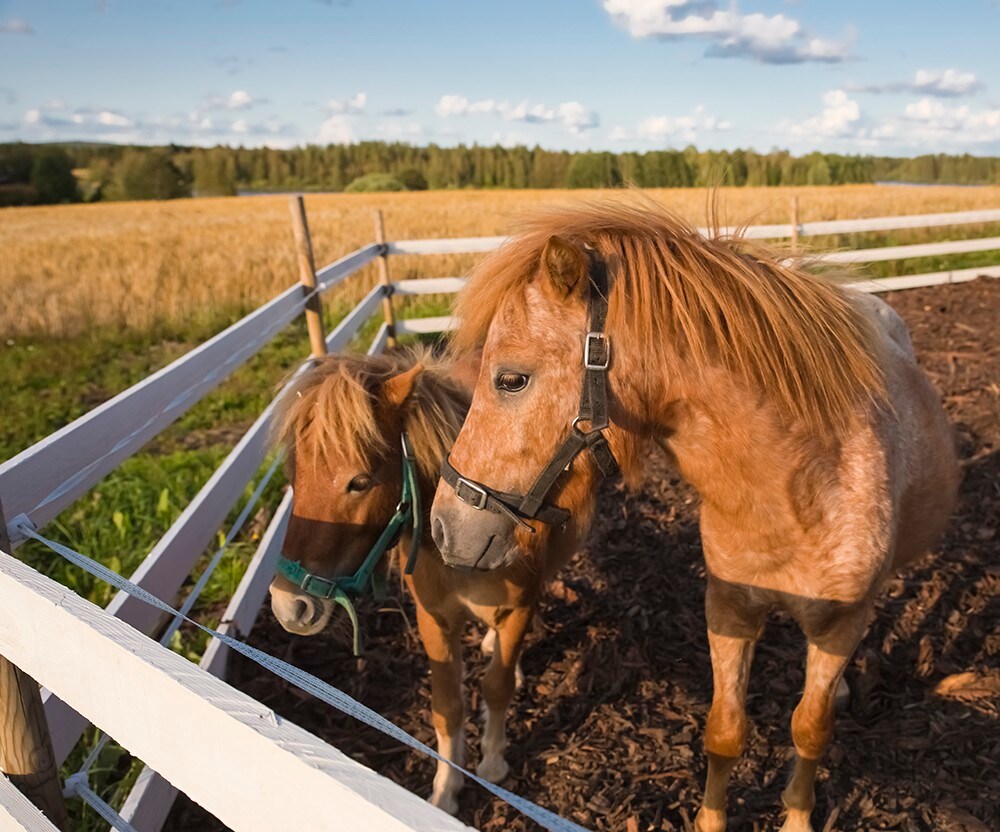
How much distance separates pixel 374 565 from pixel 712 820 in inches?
64.2

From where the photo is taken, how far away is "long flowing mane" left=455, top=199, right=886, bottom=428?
6.86 ft

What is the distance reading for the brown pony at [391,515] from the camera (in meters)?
2.68

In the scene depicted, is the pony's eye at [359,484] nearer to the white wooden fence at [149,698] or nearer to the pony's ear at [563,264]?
the white wooden fence at [149,698]

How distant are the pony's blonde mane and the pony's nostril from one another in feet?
1.76

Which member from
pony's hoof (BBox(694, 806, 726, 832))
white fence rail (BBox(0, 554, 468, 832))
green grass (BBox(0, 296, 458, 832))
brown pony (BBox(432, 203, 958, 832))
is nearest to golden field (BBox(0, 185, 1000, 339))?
green grass (BBox(0, 296, 458, 832))

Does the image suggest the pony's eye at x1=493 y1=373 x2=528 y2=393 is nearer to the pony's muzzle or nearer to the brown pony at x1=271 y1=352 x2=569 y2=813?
the pony's muzzle

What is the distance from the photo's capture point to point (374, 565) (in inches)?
111

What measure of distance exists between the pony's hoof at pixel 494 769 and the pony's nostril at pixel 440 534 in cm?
151

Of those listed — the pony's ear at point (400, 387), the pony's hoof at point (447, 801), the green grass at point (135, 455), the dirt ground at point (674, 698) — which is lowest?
the pony's hoof at point (447, 801)

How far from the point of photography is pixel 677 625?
4156 mm

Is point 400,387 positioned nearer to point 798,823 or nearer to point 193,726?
point 193,726

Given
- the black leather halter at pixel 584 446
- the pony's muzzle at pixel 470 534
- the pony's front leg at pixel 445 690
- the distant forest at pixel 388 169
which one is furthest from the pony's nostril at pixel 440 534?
the distant forest at pixel 388 169

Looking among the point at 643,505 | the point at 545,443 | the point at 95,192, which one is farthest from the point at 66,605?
the point at 95,192

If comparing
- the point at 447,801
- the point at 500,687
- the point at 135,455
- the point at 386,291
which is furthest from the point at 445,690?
the point at 386,291
